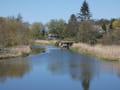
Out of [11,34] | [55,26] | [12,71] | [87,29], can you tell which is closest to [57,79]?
[12,71]

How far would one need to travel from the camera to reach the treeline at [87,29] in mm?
41669

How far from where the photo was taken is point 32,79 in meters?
18.5

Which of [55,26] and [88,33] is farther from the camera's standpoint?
[55,26]

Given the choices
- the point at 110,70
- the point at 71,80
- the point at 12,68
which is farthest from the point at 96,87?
the point at 12,68

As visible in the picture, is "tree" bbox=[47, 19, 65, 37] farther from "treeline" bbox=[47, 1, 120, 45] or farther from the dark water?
the dark water

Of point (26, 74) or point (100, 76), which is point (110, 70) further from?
point (26, 74)

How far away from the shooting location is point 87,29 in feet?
159

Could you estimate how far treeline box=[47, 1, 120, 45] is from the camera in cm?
4167

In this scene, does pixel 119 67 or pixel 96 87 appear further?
pixel 119 67

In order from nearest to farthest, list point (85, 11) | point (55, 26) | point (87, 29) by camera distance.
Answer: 1. point (87, 29)
2. point (85, 11)
3. point (55, 26)

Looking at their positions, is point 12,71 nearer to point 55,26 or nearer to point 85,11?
point 85,11

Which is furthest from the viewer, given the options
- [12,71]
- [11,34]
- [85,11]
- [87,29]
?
[85,11]

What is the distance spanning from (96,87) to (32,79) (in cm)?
550

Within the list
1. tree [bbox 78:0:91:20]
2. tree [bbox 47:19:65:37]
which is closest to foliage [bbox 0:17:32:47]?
tree [bbox 78:0:91:20]
